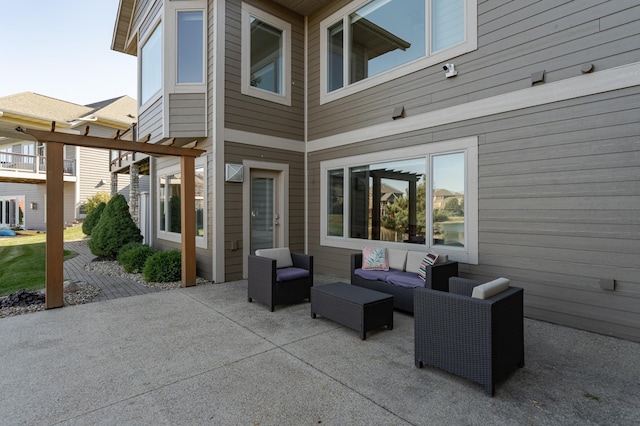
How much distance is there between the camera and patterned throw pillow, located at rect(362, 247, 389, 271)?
516 cm

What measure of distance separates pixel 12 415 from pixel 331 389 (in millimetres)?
2300

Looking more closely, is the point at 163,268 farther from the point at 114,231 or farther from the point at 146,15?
the point at 146,15

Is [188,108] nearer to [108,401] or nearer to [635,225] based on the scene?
[108,401]

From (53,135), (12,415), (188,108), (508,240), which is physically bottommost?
(12,415)

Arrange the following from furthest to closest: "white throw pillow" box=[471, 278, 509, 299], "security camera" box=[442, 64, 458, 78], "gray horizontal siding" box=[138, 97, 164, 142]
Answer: "gray horizontal siding" box=[138, 97, 164, 142]
"security camera" box=[442, 64, 458, 78]
"white throw pillow" box=[471, 278, 509, 299]

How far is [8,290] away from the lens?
594 centimetres

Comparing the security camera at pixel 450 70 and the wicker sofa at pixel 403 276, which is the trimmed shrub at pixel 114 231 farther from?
the security camera at pixel 450 70

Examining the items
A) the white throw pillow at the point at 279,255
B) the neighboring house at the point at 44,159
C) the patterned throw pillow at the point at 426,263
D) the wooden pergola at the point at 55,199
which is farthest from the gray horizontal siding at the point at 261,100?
the neighboring house at the point at 44,159

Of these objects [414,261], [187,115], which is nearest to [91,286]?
[187,115]

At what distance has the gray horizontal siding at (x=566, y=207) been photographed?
3.62 meters

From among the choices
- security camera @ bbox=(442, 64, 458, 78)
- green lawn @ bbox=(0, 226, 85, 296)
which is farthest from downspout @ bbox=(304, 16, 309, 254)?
green lawn @ bbox=(0, 226, 85, 296)

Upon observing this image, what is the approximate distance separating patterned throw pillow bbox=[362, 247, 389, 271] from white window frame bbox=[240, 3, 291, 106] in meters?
4.03

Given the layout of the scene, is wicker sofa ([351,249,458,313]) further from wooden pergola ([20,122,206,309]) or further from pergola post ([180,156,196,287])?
wooden pergola ([20,122,206,309])

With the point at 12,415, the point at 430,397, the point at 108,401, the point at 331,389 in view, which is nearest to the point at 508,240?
the point at 430,397
